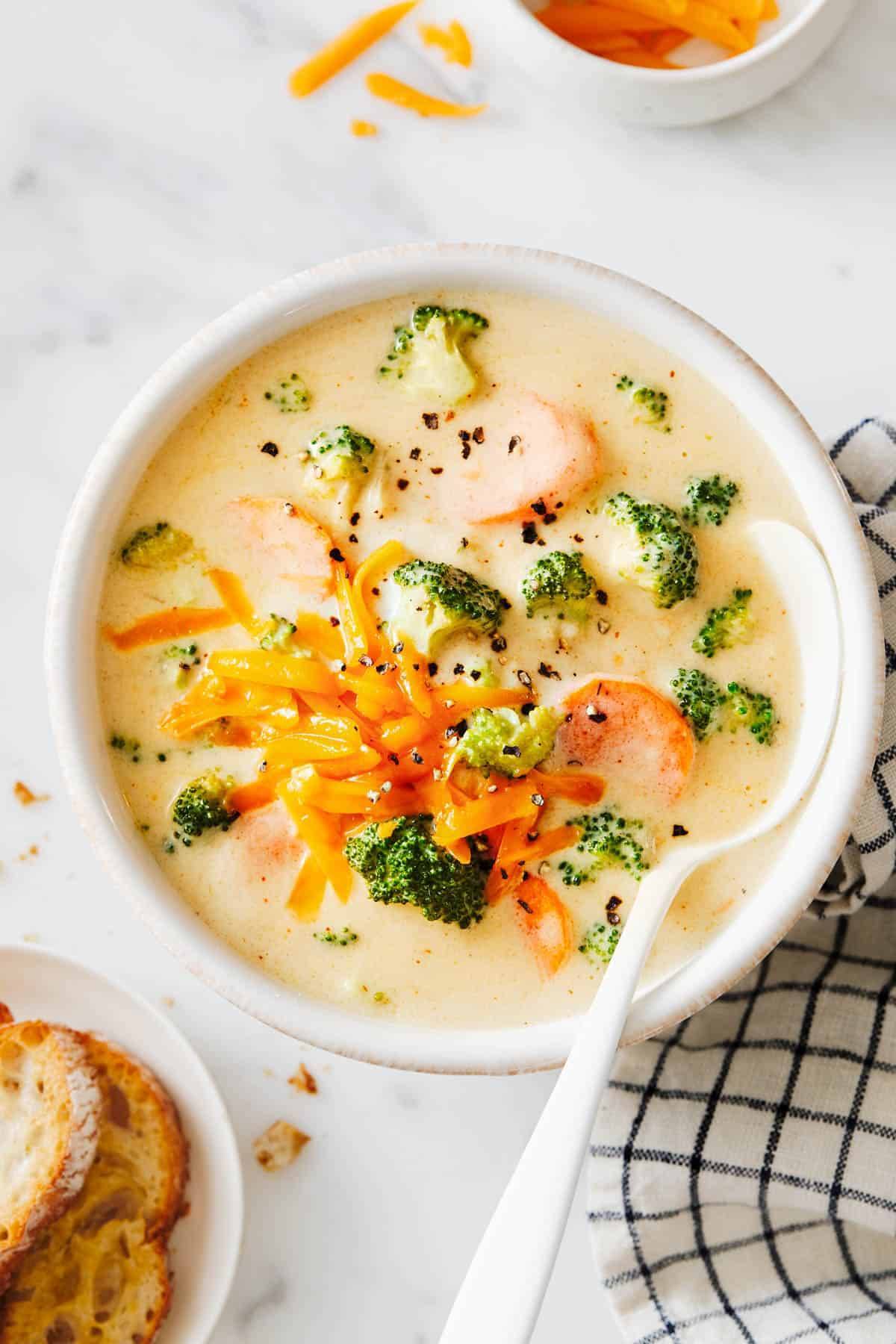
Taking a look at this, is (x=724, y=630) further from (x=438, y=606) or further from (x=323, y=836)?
(x=323, y=836)

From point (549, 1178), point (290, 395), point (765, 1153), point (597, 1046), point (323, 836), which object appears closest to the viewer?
point (549, 1178)

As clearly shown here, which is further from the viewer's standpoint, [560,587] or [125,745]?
[125,745]

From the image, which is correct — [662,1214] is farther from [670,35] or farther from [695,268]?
[670,35]

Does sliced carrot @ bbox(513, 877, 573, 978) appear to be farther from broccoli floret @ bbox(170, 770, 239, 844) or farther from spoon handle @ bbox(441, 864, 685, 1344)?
broccoli floret @ bbox(170, 770, 239, 844)

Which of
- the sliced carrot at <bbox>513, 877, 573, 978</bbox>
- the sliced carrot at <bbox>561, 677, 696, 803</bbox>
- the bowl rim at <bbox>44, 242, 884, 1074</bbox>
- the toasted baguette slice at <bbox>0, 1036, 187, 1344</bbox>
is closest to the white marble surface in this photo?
the toasted baguette slice at <bbox>0, 1036, 187, 1344</bbox>

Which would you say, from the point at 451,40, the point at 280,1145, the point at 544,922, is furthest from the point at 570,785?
the point at 451,40

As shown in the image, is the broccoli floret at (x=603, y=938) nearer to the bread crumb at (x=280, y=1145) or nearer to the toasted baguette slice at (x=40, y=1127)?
the bread crumb at (x=280, y=1145)

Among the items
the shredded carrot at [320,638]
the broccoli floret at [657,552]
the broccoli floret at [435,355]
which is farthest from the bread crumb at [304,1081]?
the broccoli floret at [435,355]
